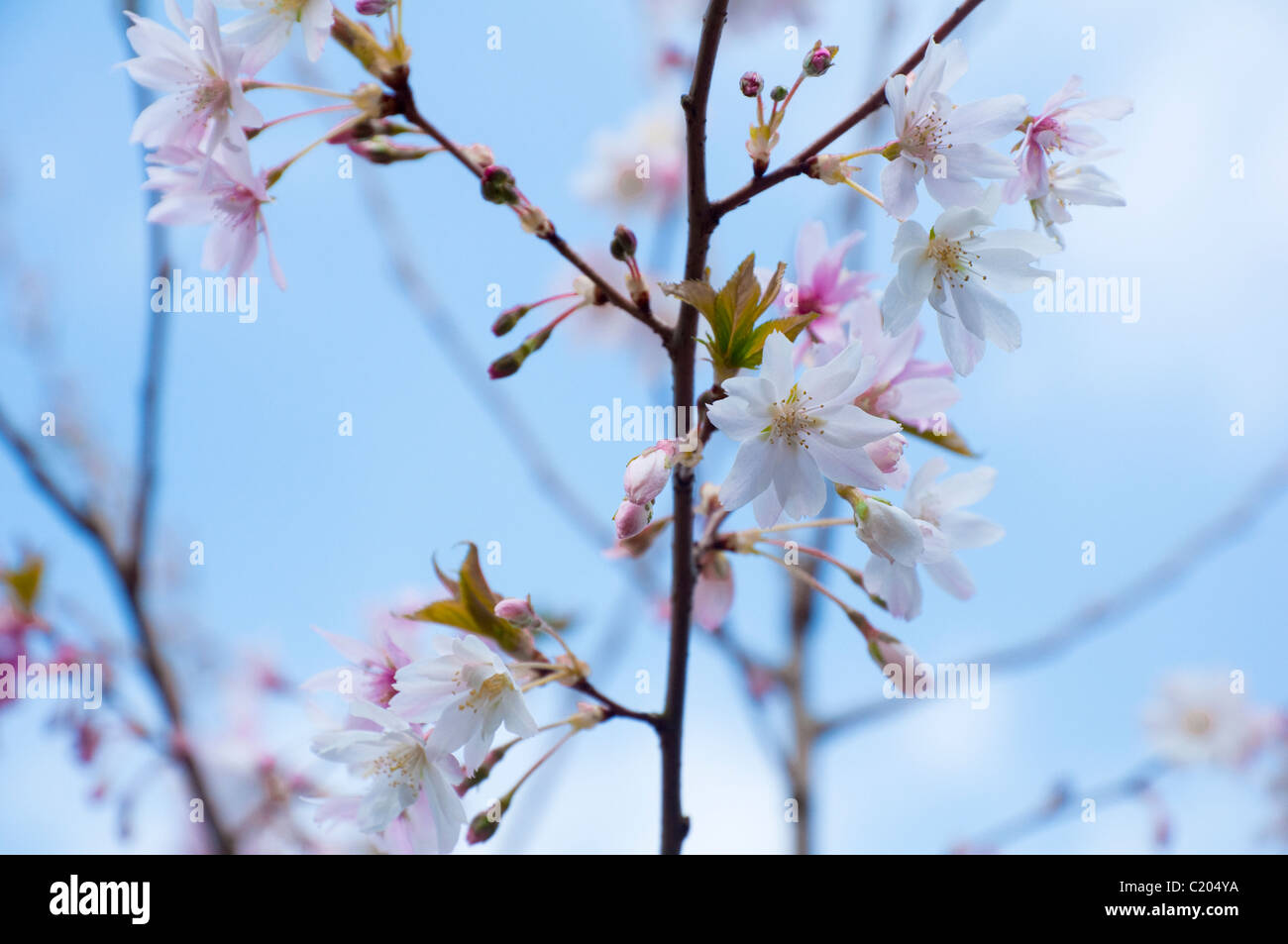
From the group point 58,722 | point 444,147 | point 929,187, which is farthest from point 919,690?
point 58,722

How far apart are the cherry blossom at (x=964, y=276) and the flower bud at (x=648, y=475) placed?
12.1 inches

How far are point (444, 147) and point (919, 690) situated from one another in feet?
3.21

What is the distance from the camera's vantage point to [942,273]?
1.05 m

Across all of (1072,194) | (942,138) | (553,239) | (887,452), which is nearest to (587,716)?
(887,452)

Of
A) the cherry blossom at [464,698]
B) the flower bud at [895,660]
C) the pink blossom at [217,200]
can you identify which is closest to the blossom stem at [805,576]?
the flower bud at [895,660]

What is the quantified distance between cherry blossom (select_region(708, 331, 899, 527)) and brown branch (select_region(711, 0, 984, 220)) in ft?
0.59

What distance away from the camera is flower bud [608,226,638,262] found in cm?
112

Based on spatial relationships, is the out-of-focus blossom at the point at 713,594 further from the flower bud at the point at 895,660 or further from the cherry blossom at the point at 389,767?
the cherry blossom at the point at 389,767

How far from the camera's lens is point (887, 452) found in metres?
1.07

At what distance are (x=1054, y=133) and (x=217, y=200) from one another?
3.77ft

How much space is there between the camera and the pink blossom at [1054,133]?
1.14 meters
